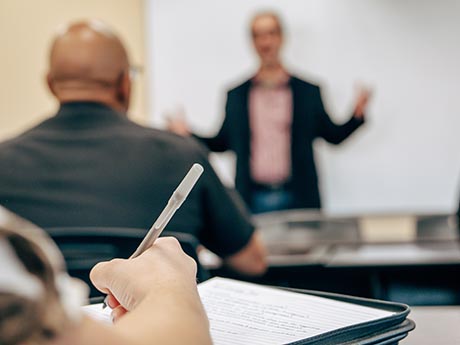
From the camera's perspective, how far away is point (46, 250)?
31cm

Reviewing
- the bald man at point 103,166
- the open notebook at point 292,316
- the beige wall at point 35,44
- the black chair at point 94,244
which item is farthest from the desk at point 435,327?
the beige wall at point 35,44

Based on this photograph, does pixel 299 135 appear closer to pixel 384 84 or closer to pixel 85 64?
pixel 384 84

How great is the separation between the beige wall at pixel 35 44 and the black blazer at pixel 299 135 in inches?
27.9

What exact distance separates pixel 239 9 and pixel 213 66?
38 cm

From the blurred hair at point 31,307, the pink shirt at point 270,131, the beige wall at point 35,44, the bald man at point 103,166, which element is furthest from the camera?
the beige wall at point 35,44

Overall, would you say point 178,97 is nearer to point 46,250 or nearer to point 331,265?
point 331,265

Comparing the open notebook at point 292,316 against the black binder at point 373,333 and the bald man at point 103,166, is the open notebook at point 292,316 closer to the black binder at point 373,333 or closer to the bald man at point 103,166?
the black binder at point 373,333

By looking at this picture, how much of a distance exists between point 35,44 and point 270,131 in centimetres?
161

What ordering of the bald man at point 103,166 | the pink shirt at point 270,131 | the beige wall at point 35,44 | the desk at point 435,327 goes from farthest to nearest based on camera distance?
1. the beige wall at point 35,44
2. the pink shirt at point 270,131
3. the bald man at point 103,166
4. the desk at point 435,327

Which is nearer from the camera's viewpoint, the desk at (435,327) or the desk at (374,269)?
the desk at (435,327)

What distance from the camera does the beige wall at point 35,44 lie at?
4379mm

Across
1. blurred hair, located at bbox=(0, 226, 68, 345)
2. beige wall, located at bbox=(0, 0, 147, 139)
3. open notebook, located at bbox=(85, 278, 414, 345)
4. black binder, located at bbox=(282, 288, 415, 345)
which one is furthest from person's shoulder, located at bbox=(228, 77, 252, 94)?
blurred hair, located at bbox=(0, 226, 68, 345)

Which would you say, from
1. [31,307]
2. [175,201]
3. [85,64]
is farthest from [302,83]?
[31,307]

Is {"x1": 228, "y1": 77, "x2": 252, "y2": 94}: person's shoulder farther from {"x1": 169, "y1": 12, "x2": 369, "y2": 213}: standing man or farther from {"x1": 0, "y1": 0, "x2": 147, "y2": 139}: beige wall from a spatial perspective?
{"x1": 0, "y1": 0, "x2": 147, "y2": 139}: beige wall
